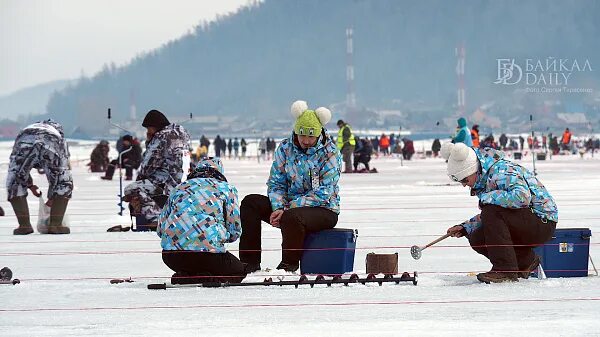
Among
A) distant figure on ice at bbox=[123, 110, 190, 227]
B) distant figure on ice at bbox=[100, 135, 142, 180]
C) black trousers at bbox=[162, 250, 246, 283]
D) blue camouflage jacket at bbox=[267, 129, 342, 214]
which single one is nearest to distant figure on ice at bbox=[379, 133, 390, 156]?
distant figure on ice at bbox=[100, 135, 142, 180]

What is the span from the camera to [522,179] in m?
8.99

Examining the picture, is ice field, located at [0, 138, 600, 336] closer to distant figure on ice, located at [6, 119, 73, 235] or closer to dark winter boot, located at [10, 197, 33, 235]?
distant figure on ice, located at [6, 119, 73, 235]

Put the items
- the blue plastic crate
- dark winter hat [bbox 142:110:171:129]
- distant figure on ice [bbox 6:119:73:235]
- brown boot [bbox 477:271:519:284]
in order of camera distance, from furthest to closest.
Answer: the blue plastic crate → distant figure on ice [bbox 6:119:73:235] → dark winter hat [bbox 142:110:171:129] → brown boot [bbox 477:271:519:284]

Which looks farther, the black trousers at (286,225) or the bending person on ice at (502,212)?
the black trousers at (286,225)

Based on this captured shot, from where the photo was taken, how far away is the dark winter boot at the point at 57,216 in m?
15.1

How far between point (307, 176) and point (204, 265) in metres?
1.19

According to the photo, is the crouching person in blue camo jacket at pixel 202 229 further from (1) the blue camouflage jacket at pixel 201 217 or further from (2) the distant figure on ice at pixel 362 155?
(2) the distant figure on ice at pixel 362 155

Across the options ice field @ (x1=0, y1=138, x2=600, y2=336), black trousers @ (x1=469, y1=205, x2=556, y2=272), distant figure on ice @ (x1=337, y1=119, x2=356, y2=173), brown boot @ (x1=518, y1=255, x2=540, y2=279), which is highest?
distant figure on ice @ (x1=337, y1=119, x2=356, y2=173)

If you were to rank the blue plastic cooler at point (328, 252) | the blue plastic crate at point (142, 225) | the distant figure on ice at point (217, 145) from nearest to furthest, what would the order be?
the blue plastic cooler at point (328, 252)
the blue plastic crate at point (142, 225)
the distant figure on ice at point (217, 145)

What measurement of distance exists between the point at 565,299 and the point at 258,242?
2560 mm

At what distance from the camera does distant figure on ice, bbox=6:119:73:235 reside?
14805 millimetres

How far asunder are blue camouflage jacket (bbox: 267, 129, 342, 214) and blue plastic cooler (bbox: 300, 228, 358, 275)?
27cm

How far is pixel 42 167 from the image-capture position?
49.4 feet

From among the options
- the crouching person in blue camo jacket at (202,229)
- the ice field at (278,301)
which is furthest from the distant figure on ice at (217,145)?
the crouching person in blue camo jacket at (202,229)
